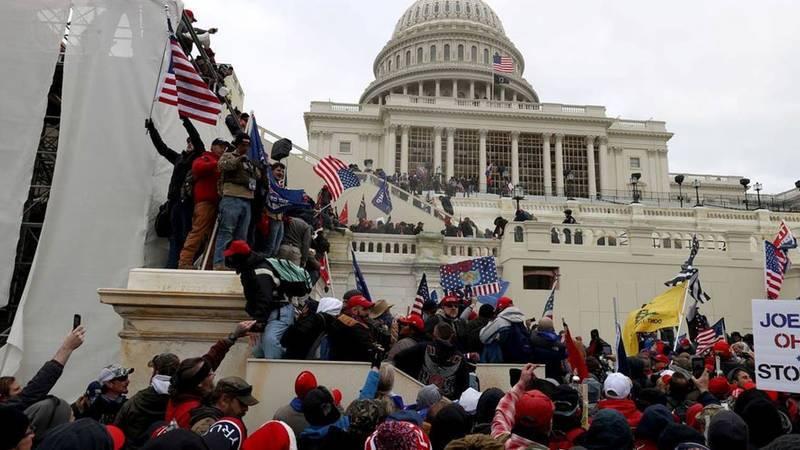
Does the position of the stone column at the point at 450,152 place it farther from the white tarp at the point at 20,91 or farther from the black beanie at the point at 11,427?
the black beanie at the point at 11,427

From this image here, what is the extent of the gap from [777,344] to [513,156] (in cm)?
5679

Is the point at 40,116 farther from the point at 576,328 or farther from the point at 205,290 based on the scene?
the point at 576,328

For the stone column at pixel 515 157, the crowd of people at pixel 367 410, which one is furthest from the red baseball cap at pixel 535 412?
the stone column at pixel 515 157

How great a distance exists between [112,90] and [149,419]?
599 centimetres

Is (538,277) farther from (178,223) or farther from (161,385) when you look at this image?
(161,385)

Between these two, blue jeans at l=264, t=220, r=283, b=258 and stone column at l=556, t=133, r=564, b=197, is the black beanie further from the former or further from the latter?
stone column at l=556, t=133, r=564, b=197

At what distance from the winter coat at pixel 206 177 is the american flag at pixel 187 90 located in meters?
1.84

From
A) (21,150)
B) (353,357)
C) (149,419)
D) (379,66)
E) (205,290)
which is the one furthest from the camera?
(379,66)

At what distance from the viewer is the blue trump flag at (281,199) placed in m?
8.48

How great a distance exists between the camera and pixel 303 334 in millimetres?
5367

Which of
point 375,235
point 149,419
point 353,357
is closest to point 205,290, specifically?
point 353,357

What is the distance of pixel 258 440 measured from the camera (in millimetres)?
3180

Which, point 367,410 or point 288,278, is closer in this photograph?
point 367,410

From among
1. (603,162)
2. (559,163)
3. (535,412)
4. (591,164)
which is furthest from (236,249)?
(603,162)
